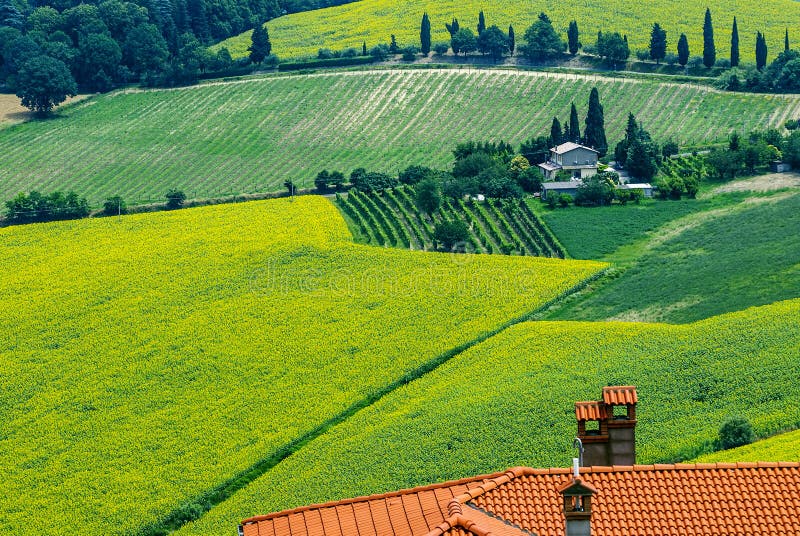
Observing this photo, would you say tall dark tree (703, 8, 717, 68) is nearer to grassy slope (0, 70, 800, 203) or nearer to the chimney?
grassy slope (0, 70, 800, 203)

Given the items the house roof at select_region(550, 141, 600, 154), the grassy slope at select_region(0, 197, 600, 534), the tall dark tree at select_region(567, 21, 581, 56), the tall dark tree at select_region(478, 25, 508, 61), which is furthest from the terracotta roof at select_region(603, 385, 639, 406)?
the tall dark tree at select_region(478, 25, 508, 61)

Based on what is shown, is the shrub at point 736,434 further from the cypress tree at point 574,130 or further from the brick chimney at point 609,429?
the cypress tree at point 574,130

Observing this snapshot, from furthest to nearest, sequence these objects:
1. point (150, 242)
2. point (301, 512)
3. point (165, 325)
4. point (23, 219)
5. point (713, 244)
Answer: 1. point (23, 219)
2. point (150, 242)
3. point (713, 244)
4. point (165, 325)
5. point (301, 512)

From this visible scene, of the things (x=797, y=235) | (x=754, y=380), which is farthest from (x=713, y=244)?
(x=754, y=380)

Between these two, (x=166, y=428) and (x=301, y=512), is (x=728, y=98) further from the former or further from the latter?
(x=301, y=512)

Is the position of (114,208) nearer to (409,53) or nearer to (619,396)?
(409,53)

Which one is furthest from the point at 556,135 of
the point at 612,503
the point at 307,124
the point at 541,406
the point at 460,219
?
the point at 612,503

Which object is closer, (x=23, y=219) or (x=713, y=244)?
(x=713, y=244)
